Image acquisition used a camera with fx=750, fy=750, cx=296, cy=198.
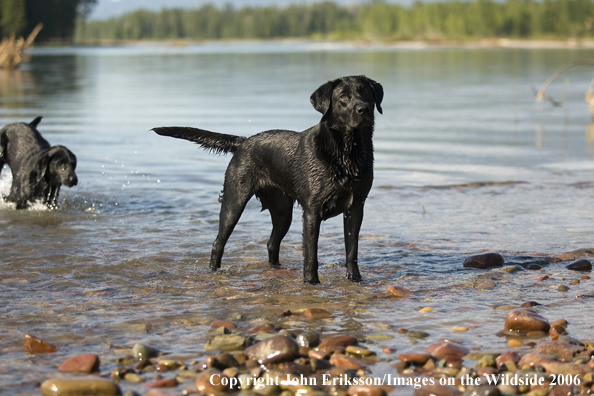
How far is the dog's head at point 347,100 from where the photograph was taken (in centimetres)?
603

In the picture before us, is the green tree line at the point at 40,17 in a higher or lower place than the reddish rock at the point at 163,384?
higher

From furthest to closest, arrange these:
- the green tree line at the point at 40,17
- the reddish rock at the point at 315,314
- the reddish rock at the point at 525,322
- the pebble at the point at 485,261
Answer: the green tree line at the point at 40,17
the pebble at the point at 485,261
the reddish rock at the point at 315,314
the reddish rock at the point at 525,322

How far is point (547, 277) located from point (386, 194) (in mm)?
4380

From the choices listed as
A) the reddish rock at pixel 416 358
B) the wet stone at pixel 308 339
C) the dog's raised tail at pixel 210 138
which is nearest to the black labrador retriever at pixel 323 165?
the dog's raised tail at pixel 210 138

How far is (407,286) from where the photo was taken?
21.2 feet

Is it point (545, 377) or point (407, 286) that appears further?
point (407, 286)

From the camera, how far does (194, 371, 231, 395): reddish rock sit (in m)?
4.21

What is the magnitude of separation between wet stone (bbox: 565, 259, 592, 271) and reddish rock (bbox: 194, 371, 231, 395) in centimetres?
391

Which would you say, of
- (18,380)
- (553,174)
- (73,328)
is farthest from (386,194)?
(18,380)

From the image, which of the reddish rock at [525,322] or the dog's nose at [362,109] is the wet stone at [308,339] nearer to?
the reddish rock at [525,322]

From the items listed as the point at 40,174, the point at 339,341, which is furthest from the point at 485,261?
the point at 40,174

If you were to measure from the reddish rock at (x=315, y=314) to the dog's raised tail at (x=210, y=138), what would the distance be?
2076mm

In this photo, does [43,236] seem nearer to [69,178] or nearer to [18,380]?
[69,178]

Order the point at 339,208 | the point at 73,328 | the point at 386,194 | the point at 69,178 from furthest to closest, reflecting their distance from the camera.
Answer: the point at 386,194 < the point at 69,178 < the point at 339,208 < the point at 73,328
